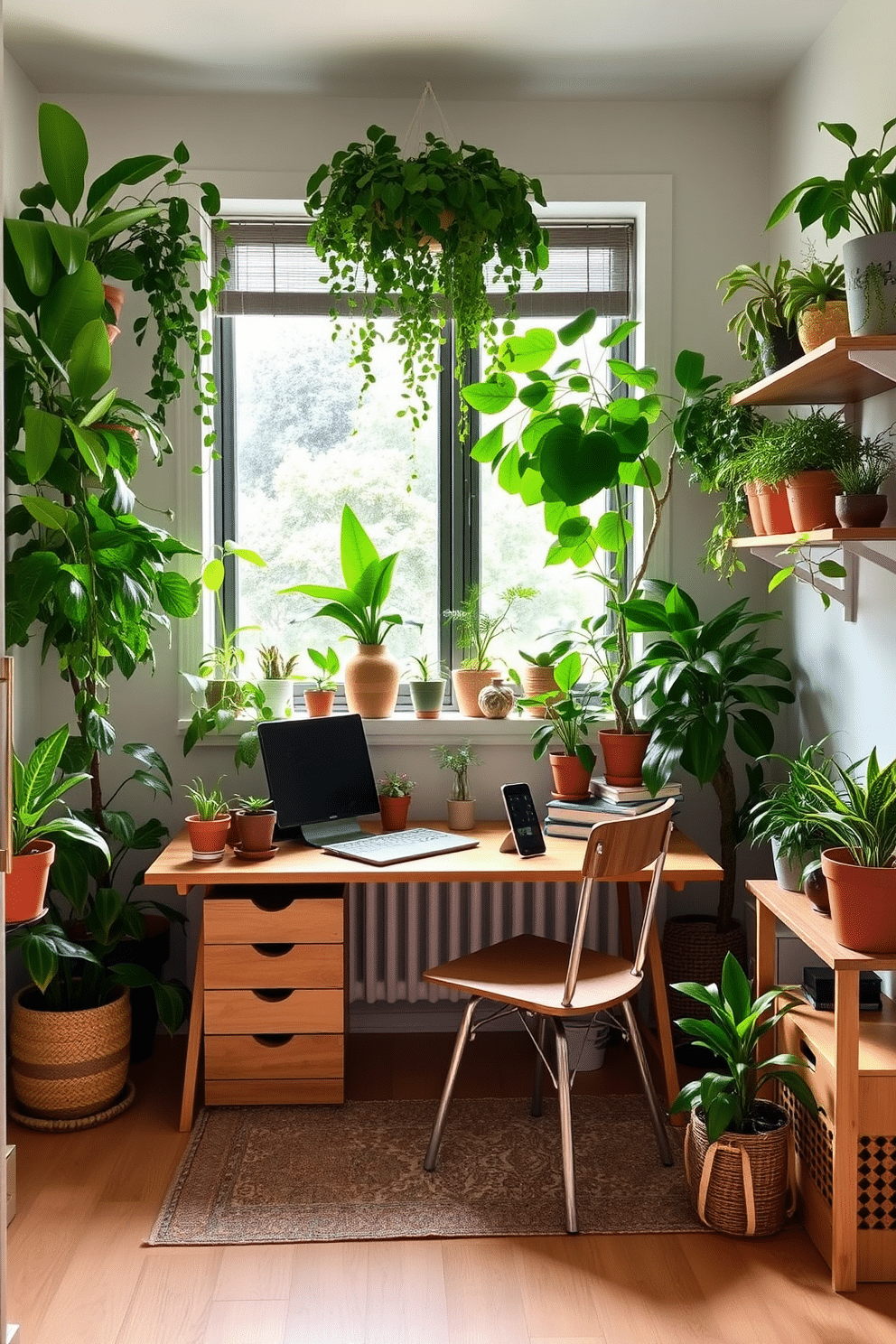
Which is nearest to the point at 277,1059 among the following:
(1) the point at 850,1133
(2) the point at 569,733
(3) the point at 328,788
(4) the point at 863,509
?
(3) the point at 328,788

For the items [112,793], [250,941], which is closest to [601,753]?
[250,941]

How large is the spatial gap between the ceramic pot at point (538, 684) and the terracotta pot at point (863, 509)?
137cm

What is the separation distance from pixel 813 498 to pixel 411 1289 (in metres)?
1.82

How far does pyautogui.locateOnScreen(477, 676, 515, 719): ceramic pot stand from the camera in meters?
3.61

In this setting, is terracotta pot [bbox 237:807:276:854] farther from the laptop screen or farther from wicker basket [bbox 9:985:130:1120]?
wicker basket [bbox 9:985:130:1120]

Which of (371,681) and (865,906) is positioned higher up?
(371,681)

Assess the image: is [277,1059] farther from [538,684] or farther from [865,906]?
[865,906]

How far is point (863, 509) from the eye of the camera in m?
2.38

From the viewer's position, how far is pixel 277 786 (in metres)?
3.27

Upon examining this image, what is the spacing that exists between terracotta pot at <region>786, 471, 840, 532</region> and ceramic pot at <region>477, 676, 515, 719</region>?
1242 millimetres

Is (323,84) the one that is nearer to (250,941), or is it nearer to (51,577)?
(51,577)

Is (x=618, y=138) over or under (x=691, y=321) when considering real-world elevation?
over

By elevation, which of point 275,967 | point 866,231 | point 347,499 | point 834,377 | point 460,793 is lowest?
point 275,967

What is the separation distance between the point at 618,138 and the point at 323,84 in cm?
88
